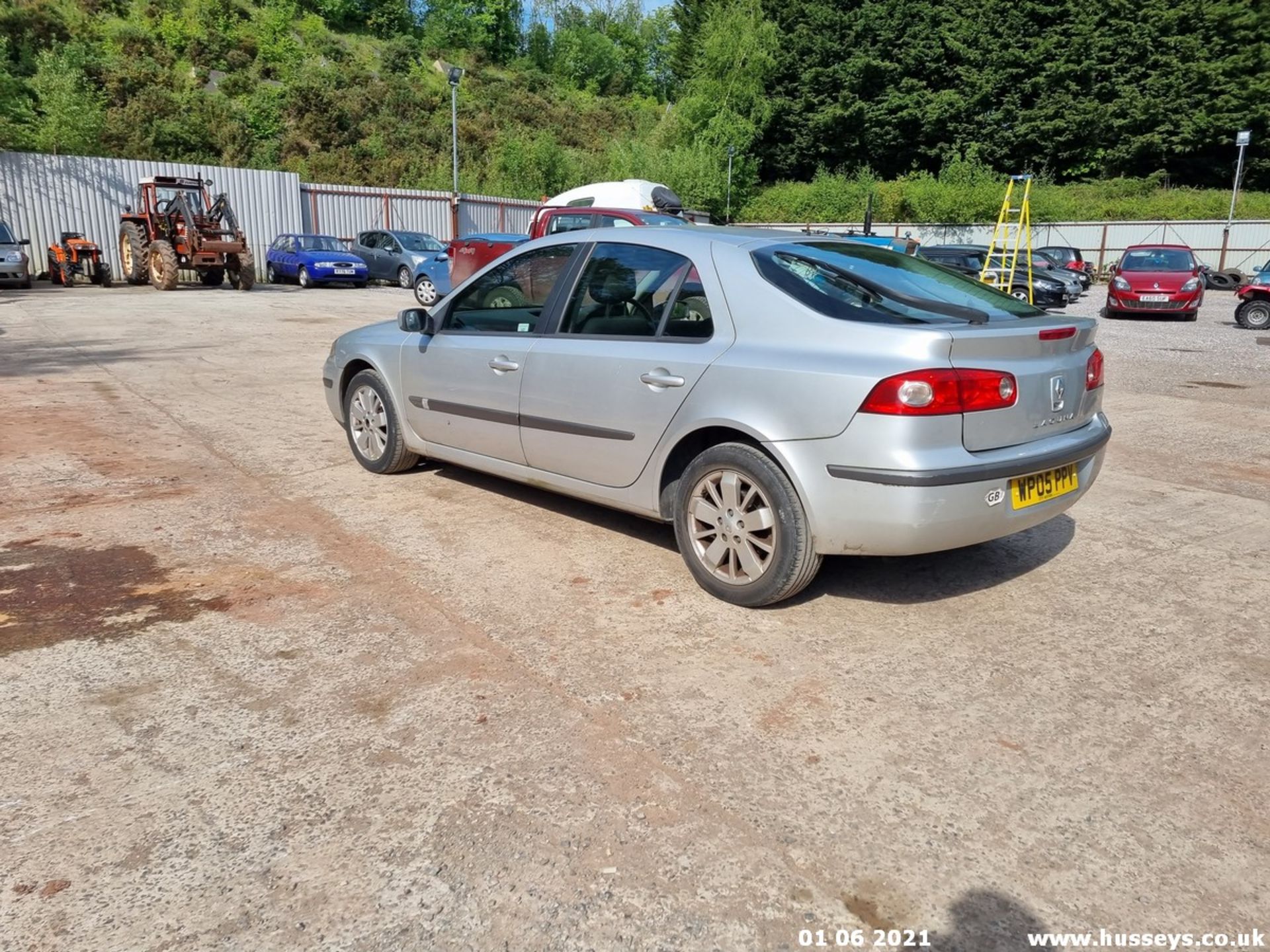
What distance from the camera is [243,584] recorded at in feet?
13.1

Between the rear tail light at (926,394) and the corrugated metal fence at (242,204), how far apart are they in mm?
25270

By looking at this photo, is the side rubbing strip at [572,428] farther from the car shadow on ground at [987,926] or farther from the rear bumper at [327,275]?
the rear bumper at [327,275]

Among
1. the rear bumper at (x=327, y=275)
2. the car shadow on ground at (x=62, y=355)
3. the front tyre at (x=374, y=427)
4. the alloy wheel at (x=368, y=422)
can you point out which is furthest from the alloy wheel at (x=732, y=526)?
the rear bumper at (x=327, y=275)

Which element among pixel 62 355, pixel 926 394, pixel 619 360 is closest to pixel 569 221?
pixel 62 355

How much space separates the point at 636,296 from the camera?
424 centimetres

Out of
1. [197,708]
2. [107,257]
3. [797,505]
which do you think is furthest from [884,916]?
[107,257]

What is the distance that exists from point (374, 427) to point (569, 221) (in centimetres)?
979

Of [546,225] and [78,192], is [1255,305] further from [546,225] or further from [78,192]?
[78,192]

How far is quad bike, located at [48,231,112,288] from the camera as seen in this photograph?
838 inches

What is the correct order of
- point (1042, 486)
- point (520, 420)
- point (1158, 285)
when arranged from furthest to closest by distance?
point (1158, 285) → point (520, 420) → point (1042, 486)

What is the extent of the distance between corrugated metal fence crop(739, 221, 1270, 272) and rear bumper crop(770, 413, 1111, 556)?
3175cm

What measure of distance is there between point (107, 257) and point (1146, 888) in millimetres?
27662

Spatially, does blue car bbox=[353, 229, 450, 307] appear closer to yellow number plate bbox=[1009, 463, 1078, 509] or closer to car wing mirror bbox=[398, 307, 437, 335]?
car wing mirror bbox=[398, 307, 437, 335]

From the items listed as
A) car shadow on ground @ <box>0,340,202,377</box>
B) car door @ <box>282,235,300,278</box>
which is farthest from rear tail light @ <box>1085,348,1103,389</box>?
car door @ <box>282,235,300,278</box>
